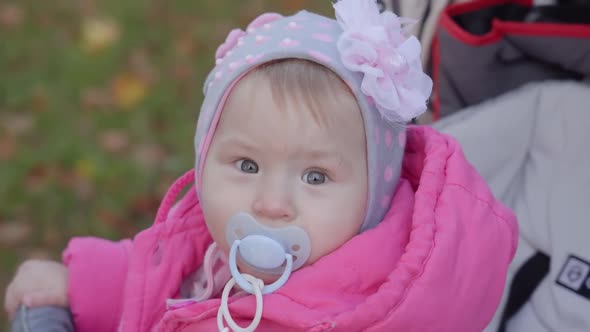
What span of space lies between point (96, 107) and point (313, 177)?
75.1 inches

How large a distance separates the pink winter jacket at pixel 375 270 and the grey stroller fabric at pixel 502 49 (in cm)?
29

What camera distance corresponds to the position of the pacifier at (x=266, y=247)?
125 cm

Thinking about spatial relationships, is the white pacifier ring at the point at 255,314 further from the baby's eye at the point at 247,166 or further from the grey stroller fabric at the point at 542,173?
the grey stroller fabric at the point at 542,173

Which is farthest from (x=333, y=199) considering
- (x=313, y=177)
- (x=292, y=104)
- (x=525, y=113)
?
(x=525, y=113)

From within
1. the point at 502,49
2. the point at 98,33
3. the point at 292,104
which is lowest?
the point at 98,33

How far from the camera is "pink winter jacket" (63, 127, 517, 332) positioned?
4.02 ft

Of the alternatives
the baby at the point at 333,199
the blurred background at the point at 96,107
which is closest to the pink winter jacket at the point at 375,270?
the baby at the point at 333,199

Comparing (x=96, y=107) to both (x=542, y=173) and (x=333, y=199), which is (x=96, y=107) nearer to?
(x=542, y=173)

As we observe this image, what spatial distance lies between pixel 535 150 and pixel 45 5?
2392 millimetres

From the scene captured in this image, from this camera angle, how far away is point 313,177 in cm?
128

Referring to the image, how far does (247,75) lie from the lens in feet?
4.25

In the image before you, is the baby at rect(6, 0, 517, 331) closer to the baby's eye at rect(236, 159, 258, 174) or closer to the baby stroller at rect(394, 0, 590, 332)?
the baby's eye at rect(236, 159, 258, 174)

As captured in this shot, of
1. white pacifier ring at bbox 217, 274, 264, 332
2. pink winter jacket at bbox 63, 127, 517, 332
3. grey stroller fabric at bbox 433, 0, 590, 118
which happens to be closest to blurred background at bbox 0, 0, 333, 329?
pink winter jacket at bbox 63, 127, 517, 332

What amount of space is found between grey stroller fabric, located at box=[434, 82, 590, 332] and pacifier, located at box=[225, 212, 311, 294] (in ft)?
1.49
